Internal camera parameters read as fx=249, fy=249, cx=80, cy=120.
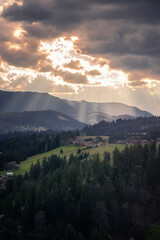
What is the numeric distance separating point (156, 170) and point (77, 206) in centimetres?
4201

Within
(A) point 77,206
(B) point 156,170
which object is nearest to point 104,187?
(A) point 77,206

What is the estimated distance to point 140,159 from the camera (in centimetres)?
11975

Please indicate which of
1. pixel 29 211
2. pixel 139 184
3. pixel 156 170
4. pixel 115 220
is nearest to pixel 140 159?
pixel 156 170

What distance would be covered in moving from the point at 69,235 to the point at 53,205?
16010 millimetres

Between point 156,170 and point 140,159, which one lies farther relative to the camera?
point 140,159

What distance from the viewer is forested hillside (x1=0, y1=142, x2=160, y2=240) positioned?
3150 inches

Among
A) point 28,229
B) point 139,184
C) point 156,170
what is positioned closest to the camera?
point 28,229

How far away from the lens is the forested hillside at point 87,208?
80000 millimetres

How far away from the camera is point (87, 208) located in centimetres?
8844

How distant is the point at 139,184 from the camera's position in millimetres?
101938

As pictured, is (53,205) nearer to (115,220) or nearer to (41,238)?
(41,238)

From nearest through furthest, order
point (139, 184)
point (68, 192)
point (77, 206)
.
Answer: point (77, 206), point (68, 192), point (139, 184)

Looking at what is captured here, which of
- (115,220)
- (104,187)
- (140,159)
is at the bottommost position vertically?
(115,220)

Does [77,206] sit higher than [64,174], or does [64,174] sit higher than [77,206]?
[64,174]
